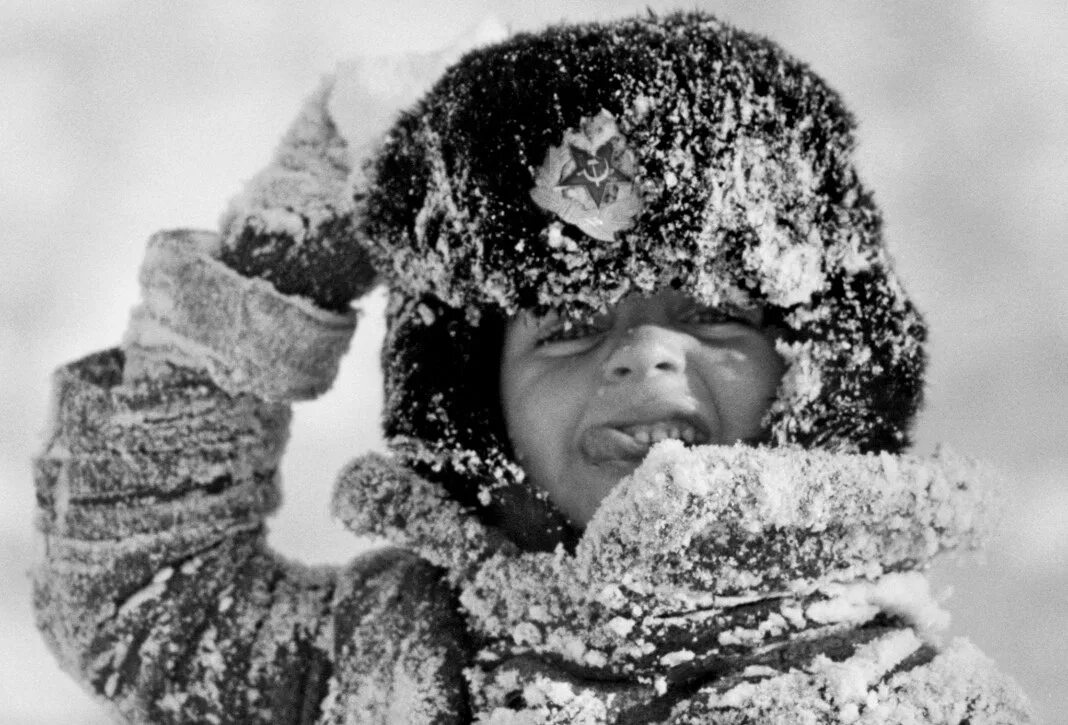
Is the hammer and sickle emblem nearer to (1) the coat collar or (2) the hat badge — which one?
(2) the hat badge

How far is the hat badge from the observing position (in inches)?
50.5


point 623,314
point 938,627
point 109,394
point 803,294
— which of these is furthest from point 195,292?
point 938,627

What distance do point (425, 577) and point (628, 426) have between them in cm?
30

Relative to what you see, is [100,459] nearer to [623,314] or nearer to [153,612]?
[153,612]

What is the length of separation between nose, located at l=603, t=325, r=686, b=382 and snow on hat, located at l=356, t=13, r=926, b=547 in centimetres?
5

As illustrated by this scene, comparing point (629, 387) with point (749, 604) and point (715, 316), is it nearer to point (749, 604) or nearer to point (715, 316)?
point (715, 316)

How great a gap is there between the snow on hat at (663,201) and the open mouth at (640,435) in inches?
3.4

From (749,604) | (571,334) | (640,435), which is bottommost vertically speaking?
(749,604)

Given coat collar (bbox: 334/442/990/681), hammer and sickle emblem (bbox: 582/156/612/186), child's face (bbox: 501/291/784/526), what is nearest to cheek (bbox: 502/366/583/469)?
child's face (bbox: 501/291/784/526)

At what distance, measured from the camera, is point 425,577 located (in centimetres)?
147

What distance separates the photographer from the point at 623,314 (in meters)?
1.39

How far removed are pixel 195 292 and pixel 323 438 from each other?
1.31 m

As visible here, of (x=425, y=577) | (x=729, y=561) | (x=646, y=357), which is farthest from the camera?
(x=425, y=577)

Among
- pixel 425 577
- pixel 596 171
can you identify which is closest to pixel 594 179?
pixel 596 171
